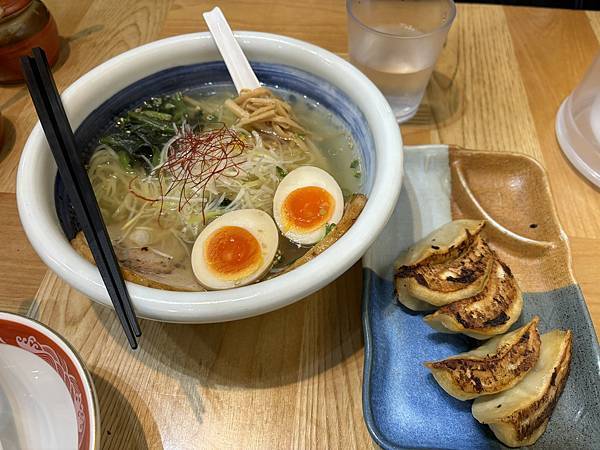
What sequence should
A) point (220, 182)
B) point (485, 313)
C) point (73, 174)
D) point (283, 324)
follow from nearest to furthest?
point (73, 174) → point (485, 313) → point (283, 324) → point (220, 182)

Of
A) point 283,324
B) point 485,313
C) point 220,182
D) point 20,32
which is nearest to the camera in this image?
point 485,313

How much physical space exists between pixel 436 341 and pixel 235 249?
1.52ft

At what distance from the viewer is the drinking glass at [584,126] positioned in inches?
53.0

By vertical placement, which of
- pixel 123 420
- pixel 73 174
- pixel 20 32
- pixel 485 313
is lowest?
pixel 123 420

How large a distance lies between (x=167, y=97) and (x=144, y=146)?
0.15 meters

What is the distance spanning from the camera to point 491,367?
33.4 inches

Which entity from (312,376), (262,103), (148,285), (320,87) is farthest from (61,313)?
(320,87)

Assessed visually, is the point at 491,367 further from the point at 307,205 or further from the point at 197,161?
the point at 197,161

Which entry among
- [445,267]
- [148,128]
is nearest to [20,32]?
[148,128]

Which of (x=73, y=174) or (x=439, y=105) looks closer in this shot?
(x=73, y=174)

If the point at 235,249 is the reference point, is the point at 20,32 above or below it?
above

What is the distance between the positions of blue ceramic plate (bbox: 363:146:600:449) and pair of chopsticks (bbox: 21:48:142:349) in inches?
18.6

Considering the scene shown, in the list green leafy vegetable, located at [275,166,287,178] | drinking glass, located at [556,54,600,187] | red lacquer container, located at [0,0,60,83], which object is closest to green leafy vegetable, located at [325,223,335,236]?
green leafy vegetable, located at [275,166,287,178]

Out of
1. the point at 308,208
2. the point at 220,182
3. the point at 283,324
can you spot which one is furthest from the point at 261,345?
the point at 220,182
